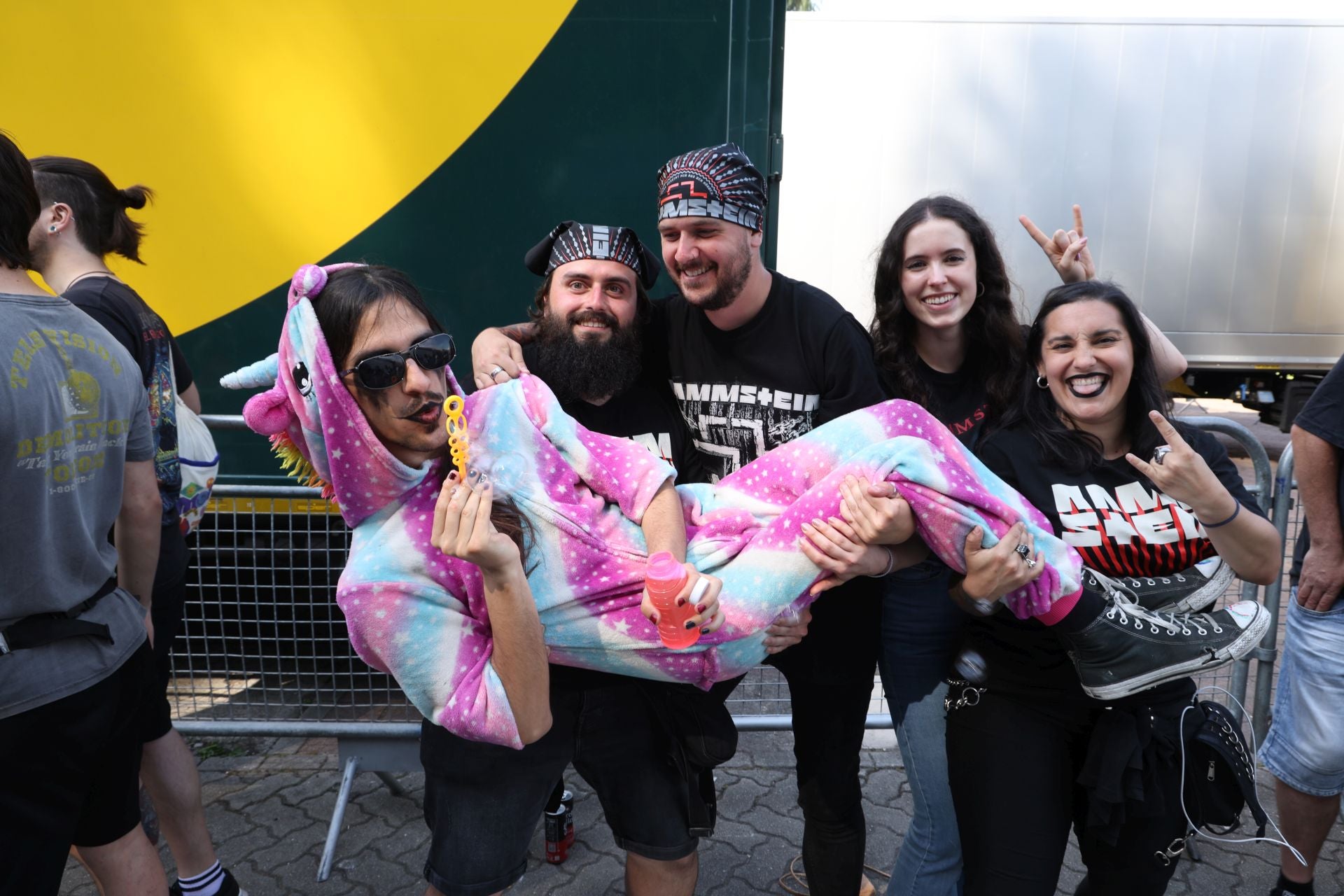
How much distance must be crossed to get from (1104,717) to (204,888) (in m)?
2.74

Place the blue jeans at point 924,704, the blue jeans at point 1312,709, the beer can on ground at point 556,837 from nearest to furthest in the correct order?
the blue jeans at point 924,704, the blue jeans at point 1312,709, the beer can on ground at point 556,837

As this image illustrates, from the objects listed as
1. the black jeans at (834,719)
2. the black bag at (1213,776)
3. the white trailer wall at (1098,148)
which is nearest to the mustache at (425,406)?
the black jeans at (834,719)

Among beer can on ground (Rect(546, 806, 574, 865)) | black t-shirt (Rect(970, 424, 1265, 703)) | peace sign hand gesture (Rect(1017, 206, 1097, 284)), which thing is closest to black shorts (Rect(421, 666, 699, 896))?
black t-shirt (Rect(970, 424, 1265, 703))

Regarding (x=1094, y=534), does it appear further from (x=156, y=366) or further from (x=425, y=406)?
(x=156, y=366)

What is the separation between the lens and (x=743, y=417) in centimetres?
252

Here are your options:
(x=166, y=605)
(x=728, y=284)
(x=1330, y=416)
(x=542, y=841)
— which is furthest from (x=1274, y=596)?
(x=166, y=605)

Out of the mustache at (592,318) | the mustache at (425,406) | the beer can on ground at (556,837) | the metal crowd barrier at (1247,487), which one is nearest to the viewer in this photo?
the mustache at (425,406)

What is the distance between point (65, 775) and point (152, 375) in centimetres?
139

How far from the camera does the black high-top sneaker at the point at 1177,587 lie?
217 centimetres

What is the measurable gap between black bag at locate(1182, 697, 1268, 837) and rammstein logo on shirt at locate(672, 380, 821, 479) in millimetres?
1237

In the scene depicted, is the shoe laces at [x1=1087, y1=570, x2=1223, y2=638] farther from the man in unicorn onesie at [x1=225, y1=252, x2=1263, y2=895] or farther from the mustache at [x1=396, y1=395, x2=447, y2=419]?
the mustache at [x1=396, y1=395, x2=447, y2=419]

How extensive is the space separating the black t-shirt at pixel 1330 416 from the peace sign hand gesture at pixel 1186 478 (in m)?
0.97

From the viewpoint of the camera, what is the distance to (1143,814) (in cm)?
214

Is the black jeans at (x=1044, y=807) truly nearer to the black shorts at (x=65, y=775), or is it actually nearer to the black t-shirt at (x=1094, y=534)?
the black t-shirt at (x=1094, y=534)
